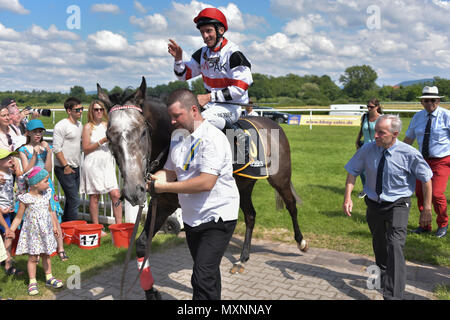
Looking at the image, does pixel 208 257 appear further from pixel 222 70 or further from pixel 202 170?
pixel 222 70

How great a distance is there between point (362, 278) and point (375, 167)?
156cm

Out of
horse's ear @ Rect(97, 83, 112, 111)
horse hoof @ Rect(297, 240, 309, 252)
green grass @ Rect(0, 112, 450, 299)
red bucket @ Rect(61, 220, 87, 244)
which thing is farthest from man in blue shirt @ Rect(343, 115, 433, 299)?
red bucket @ Rect(61, 220, 87, 244)

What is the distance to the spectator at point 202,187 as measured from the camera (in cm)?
279

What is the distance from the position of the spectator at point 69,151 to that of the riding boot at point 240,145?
2977mm

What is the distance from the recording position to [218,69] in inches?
168

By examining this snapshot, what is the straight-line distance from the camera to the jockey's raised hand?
4.41m

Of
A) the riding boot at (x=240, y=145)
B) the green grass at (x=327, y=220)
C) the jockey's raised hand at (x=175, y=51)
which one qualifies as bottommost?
the green grass at (x=327, y=220)

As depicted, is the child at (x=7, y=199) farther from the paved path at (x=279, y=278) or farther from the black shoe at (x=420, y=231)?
the black shoe at (x=420, y=231)

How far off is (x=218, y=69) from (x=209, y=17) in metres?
0.59

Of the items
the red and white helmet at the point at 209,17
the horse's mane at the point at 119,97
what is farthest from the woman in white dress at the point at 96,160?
the horse's mane at the point at 119,97
